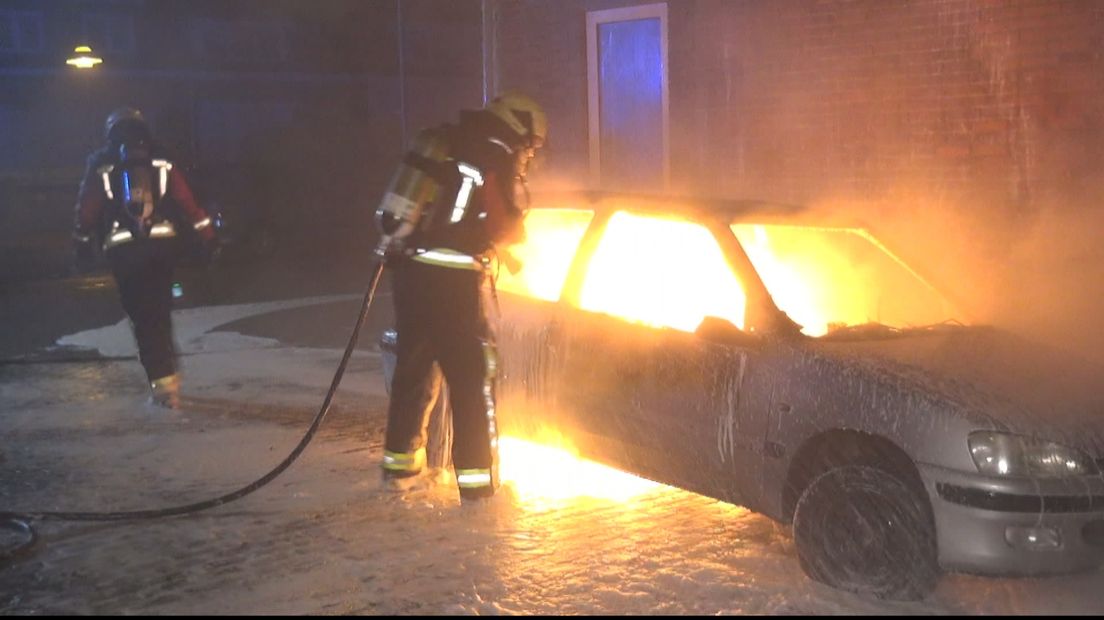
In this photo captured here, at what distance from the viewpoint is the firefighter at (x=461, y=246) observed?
615 cm

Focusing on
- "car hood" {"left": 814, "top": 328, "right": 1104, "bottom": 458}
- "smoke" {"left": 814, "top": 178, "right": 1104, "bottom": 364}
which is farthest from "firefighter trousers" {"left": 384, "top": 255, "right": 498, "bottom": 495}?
"smoke" {"left": 814, "top": 178, "right": 1104, "bottom": 364}

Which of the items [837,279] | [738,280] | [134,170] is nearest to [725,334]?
[738,280]

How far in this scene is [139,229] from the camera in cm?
852

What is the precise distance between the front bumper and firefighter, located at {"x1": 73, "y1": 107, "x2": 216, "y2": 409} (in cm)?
560

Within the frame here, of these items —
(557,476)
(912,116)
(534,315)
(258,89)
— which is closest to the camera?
(534,315)

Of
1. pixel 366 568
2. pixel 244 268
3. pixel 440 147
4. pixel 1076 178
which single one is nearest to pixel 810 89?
pixel 1076 178

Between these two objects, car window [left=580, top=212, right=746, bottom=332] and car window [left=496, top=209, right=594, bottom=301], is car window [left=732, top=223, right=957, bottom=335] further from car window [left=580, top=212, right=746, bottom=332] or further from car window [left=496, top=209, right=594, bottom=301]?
car window [left=496, top=209, right=594, bottom=301]

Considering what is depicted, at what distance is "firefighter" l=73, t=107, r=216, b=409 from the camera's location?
8531 millimetres

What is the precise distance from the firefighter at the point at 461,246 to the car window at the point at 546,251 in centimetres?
29

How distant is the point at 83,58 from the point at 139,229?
19.0 metres

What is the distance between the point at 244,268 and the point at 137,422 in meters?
12.4

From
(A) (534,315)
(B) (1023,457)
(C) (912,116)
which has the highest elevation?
(C) (912,116)

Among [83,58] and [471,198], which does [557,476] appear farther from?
[83,58]

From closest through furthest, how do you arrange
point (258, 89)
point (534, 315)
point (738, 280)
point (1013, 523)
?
1. point (1013, 523)
2. point (738, 280)
3. point (534, 315)
4. point (258, 89)
